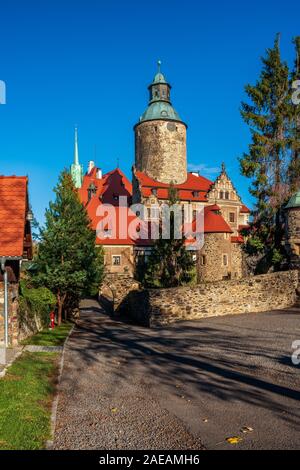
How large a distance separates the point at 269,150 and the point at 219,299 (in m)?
11.8

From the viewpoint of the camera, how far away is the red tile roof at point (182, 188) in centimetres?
4875

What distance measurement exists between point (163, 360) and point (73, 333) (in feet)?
27.5

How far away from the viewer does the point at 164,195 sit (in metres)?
49.1

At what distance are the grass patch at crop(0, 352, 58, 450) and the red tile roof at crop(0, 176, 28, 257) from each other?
11.1 ft

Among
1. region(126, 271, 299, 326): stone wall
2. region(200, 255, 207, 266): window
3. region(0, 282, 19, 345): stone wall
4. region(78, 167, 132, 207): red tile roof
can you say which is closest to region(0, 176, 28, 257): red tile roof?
region(0, 282, 19, 345): stone wall

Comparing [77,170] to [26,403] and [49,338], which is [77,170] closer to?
[49,338]

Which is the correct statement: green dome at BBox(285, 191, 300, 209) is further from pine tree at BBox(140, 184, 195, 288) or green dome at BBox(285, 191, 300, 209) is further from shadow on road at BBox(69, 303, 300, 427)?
pine tree at BBox(140, 184, 195, 288)

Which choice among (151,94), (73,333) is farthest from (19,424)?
(151,94)

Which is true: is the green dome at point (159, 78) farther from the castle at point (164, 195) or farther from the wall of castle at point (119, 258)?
the wall of castle at point (119, 258)

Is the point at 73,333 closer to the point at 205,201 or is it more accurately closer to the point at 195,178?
the point at 205,201

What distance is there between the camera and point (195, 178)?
180 ft

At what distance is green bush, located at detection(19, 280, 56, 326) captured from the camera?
1588 cm

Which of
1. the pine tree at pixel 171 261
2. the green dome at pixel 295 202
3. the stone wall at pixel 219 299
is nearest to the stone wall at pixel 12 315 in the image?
the stone wall at pixel 219 299

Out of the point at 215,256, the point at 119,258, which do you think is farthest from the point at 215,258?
the point at 119,258
